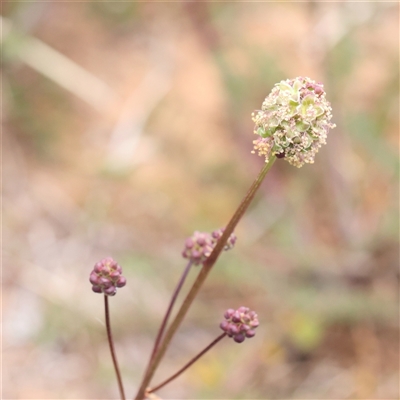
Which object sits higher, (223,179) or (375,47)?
(375,47)

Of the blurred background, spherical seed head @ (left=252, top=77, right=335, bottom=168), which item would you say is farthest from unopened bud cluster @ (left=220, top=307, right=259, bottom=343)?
the blurred background

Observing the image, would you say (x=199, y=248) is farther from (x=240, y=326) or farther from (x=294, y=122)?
(x=294, y=122)

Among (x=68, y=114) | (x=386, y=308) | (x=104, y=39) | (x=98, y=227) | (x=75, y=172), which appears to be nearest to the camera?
(x=386, y=308)

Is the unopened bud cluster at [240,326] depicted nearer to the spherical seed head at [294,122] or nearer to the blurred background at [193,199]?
the spherical seed head at [294,122]

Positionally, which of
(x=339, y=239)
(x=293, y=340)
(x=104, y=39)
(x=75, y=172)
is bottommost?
(x=293, y=340)

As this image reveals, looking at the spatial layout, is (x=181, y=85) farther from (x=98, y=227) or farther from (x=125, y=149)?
(x=98, y=227)

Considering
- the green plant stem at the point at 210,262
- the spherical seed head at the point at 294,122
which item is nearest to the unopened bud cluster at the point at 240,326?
the green plant stem at the point at 210,262

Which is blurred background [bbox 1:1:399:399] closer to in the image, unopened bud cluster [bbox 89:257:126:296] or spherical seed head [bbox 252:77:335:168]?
unopened bud cluster [bbox 89:257:126:296]

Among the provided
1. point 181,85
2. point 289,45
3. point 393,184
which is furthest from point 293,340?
point 289,45
